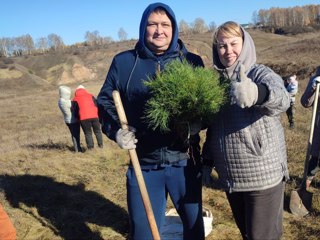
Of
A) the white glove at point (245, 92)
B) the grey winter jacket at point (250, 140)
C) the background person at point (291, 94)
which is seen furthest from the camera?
the background person at point (291, 94)

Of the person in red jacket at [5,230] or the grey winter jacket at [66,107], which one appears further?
the grey winter jacket at [66,107]

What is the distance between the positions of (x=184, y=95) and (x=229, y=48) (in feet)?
1.41

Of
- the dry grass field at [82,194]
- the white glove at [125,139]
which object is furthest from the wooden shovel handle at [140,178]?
the dry grass field at [82,194]

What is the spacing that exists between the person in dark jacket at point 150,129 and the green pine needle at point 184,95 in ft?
0.58

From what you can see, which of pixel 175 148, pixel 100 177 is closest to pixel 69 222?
pixel 100 177

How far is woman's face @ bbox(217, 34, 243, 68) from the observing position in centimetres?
237

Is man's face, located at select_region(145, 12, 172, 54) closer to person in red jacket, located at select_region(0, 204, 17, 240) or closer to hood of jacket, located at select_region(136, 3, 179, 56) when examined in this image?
hood of jacket, located at select_region(136, 3, 179, 56)

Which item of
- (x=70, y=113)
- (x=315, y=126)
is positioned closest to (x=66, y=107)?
(x=70, y=113)

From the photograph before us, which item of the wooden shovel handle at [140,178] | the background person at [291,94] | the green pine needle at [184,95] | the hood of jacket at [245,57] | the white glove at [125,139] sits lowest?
the background person at [291,94]

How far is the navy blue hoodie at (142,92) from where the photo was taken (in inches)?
106

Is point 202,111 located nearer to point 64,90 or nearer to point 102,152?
point 102,152

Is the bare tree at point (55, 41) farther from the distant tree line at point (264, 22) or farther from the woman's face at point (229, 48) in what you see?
the woman's face at point (229, 48)

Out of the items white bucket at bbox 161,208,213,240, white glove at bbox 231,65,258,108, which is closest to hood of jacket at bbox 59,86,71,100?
white bucket at bbox 161,208,213,240

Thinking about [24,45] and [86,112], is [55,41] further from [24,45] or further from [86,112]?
[86,112]
